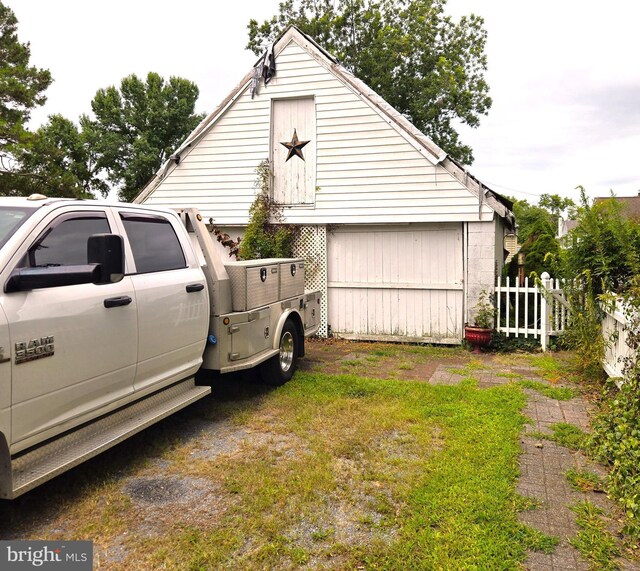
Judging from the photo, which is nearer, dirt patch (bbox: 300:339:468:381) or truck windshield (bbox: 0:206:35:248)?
truck windshield (bbox: 0:206:35:248)

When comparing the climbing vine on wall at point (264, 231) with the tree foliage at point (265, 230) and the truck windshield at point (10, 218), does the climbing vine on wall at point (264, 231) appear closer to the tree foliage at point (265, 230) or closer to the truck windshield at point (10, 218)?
the tree foliage at point (265, 230)

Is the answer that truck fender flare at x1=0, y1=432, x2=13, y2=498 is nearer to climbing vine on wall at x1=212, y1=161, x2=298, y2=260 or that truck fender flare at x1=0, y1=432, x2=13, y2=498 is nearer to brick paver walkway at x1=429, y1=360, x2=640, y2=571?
brick paver walkway at x1=429, y1=360, x2=640, y2=571

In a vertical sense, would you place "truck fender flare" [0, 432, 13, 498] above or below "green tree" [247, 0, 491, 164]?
below

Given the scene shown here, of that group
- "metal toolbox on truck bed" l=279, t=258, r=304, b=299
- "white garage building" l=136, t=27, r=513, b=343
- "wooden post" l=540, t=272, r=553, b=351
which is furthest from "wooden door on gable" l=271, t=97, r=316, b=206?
"wooden post" l=540, t=272, r=553, b=351

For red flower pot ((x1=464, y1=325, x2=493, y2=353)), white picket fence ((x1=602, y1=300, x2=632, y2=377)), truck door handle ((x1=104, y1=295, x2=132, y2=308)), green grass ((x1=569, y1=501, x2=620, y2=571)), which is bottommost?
green grass ((x1=569, y1=501, x2=620, y2=571))

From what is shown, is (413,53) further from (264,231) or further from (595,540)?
(595,540)

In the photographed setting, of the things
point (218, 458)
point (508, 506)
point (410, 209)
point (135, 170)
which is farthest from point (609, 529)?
point (135, 170)

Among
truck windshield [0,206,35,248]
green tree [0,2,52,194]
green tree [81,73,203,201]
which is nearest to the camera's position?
truck windshield [0,206,35,248]

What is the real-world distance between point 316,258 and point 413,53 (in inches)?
771

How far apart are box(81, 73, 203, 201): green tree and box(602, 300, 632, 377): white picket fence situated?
104ft

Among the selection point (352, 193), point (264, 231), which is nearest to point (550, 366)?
point (352, 193)

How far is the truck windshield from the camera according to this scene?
3.15 m

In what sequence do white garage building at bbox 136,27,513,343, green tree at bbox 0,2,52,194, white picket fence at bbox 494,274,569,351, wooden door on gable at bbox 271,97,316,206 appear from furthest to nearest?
green tree at bbox 0,2,52,194 < wooden door on gable at bbox 271,97,316,206 < white garage building at bbox 136,27,513,343 < white picket fence at bbox 494,274,569,351

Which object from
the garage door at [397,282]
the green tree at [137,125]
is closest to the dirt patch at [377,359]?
the garage door at [397,282]
